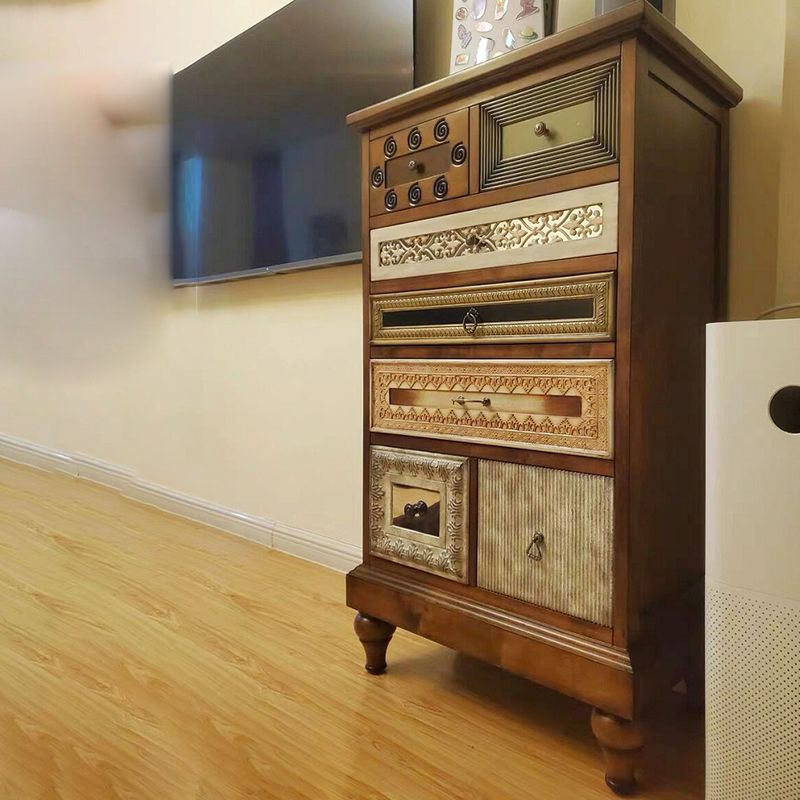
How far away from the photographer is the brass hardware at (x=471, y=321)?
3.44 ft

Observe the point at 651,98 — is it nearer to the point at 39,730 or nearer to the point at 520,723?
the point at 520,723

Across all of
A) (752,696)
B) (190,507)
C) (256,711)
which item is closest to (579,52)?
(752,696)

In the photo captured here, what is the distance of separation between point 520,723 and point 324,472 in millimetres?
969

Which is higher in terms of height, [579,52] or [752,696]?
[579,52]

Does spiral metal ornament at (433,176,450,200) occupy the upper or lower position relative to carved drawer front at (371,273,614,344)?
upper

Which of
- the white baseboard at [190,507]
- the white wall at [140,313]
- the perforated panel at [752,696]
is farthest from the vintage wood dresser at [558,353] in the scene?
the white baseboard at [190,507]

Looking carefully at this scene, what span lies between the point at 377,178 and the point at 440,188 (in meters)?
0.16

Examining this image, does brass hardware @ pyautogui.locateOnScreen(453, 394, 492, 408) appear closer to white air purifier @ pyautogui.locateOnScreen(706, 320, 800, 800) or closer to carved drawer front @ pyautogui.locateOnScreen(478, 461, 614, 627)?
carved drawer front @ pyautogui.locateOnScreen(478, 461, 614, 627)

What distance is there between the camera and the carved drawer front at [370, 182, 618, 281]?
0.90m

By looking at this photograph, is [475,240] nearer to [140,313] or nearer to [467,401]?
[467,401]

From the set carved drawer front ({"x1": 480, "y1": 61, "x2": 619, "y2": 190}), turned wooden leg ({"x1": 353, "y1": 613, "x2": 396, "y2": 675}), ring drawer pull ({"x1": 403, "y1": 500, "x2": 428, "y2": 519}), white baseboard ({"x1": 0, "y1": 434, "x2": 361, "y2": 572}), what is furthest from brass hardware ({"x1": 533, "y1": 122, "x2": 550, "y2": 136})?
white baseboard ({"x1": 0, "y1": 434, "x2": 361, "y2": 572})

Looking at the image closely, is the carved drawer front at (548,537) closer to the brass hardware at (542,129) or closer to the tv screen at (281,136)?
the brass hardware at (542,129)

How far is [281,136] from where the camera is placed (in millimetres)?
1894

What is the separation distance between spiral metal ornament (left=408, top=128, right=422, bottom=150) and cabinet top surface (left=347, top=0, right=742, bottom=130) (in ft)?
0.13
